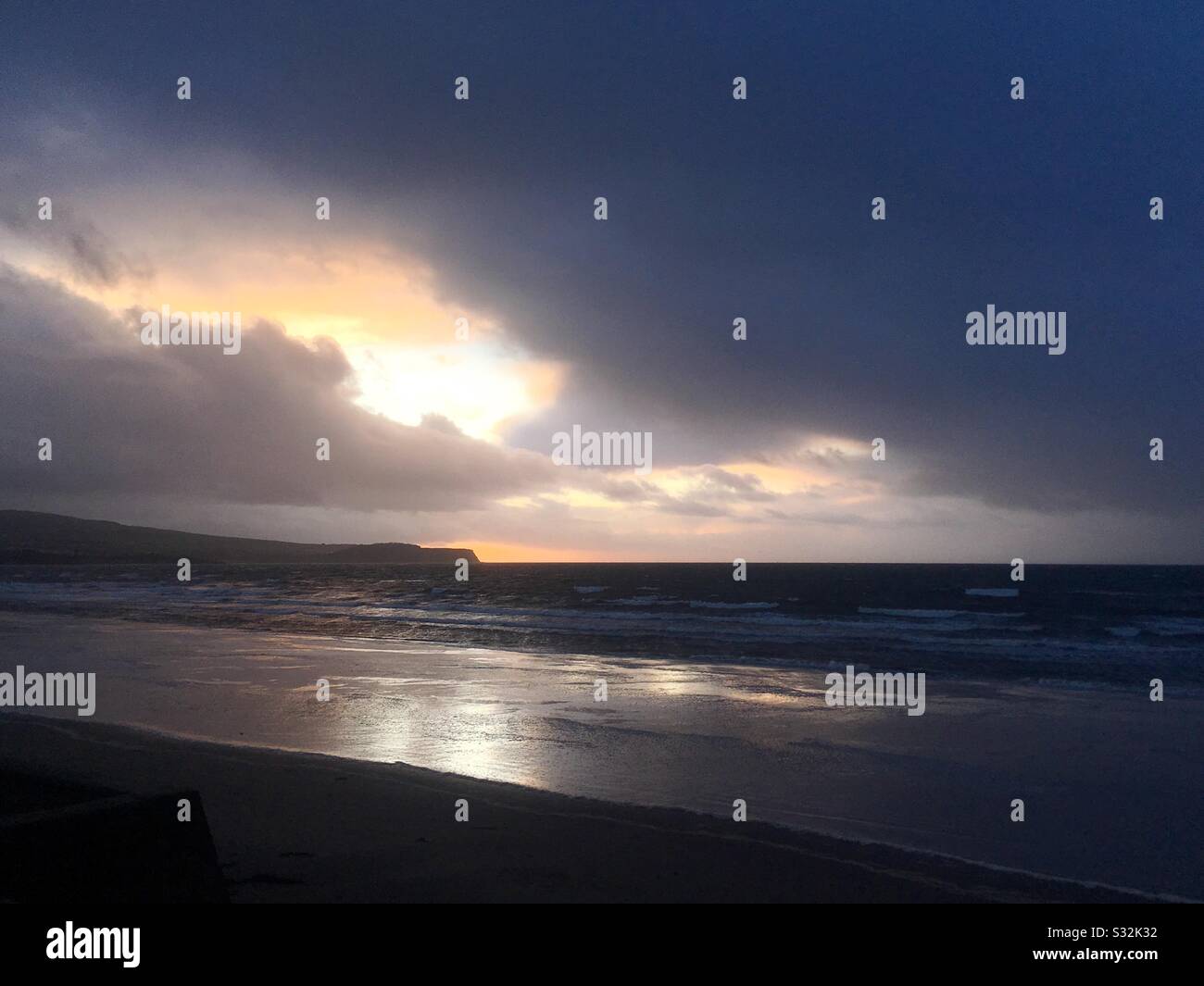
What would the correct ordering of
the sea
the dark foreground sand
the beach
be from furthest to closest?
the sea, the beach, the dark foreground sand

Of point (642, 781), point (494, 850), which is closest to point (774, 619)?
point (642, 781)

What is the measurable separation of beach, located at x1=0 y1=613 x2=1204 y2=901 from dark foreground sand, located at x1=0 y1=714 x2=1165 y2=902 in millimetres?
30

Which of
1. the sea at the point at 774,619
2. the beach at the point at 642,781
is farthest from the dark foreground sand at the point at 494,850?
the sea at the point at 774,619

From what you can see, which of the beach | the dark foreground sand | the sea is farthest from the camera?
the sea

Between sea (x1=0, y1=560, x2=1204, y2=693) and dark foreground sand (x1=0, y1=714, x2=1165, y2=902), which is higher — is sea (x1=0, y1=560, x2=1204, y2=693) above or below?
below

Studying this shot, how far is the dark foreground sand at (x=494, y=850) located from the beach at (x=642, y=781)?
3 cm

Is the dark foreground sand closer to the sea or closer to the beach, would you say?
the beach

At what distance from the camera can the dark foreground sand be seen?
6.19m

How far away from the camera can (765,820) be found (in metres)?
8.34

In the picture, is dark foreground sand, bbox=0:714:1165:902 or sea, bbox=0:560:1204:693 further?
sea, bbox=0:560:1204:693

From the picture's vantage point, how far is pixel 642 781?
32.5ft

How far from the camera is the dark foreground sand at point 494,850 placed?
20.3ft

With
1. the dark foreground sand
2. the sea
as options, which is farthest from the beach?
the sea

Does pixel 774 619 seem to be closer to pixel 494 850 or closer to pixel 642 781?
pixel 642 781
